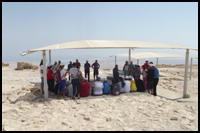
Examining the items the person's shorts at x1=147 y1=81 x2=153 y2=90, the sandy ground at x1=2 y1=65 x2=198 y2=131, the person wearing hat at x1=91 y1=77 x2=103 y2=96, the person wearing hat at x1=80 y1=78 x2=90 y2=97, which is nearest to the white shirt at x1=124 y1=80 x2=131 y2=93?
the sandy ground at x1=2 y1=65 x2=198 y2=131

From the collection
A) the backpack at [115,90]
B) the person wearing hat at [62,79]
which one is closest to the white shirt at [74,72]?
the person wearing hat at [62,79]

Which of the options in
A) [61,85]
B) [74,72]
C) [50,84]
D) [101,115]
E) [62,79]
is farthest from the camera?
[50,84]

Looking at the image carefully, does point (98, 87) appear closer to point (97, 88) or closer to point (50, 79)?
point (97, 88)

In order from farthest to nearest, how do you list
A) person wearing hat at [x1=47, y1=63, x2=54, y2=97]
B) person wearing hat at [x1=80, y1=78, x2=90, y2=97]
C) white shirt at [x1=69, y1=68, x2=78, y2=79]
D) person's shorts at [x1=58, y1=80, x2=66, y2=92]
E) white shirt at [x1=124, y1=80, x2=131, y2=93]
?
1. white shirt at [x1=124, y1=80, x2=131, y2=93]
2. person wearing hat at [x1=80, y1=78, x2=90, y2=97]
3. person wearing hat at [x1=47, y1=63, x2=54, y2=97]
4. person's shorts at [x1=58, y1=80, x2=66, y2=92]
5. white shirt at [x1=69, y1=68, x2=78, y2=79]

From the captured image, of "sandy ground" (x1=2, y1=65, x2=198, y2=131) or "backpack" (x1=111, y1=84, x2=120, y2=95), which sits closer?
"sandy ground" (x1=2, y1=65, x2=198, y2=131)

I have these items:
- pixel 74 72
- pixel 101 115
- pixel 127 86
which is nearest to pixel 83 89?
pixel 74 72

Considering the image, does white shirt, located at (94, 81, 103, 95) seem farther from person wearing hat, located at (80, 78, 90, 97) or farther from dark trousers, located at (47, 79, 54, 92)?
dark trousers, located at (47, 79, 54, 92)

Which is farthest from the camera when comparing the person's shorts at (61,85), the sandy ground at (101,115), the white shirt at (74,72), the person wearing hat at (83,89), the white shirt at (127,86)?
the white shirt at (127,86)

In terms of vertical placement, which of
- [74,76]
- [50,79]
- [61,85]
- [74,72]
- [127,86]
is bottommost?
[127,86]

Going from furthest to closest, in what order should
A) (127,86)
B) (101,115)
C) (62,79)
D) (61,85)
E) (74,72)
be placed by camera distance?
(127,86) < (61,85) < (62,79) < (74,72) < (101,115)

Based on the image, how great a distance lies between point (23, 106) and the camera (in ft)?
15.9

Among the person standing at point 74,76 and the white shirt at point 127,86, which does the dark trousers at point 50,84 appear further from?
the white shirt at point 127,86

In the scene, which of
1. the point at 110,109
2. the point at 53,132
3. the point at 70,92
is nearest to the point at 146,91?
the point at 110,109

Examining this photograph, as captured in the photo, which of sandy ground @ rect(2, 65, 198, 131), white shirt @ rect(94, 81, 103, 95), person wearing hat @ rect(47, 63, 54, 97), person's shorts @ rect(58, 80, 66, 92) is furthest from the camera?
white shirt @ rect(94, 81, 103, 95)
